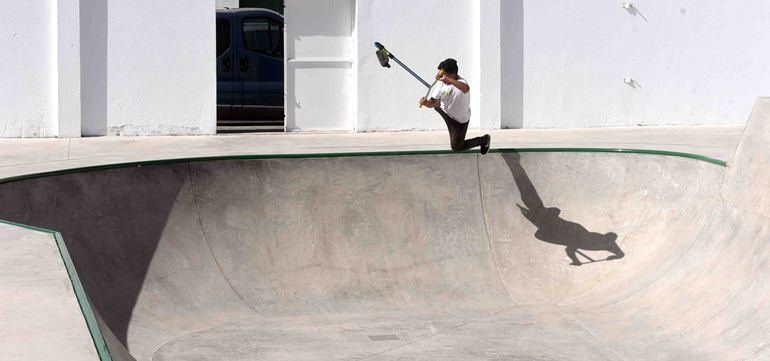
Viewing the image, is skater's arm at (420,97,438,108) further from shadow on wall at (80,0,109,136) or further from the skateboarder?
shadow on wall at (80,0,109,136)

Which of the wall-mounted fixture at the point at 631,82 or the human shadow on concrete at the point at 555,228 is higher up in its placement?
the wall-mounted fixture at the point at 631,82

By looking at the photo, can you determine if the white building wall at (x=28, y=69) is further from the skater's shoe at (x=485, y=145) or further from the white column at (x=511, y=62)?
the skater's shoe at (x=485, y=145)

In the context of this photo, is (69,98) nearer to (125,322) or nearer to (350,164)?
(350,164)

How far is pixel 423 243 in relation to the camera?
14.0 metres

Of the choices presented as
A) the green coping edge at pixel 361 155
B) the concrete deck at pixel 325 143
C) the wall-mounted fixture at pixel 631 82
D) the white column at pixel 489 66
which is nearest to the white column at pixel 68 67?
the concrete deck at pixel 325 143

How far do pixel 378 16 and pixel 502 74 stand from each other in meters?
2.16

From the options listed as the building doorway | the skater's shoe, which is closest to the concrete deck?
the building doorway

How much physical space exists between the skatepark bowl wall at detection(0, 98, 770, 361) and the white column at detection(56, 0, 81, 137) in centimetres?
464

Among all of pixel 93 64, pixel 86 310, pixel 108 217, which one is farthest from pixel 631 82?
pixel 86 310

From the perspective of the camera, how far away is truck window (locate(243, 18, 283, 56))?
20781 millimetres

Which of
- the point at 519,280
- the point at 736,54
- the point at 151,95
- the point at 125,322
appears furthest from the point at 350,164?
the point at 736,54

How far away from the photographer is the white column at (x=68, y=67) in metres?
17.5

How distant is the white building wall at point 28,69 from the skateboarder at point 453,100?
6833 mm

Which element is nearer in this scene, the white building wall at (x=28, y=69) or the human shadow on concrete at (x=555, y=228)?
the human shadow on concrete at (x=555, y=228)
